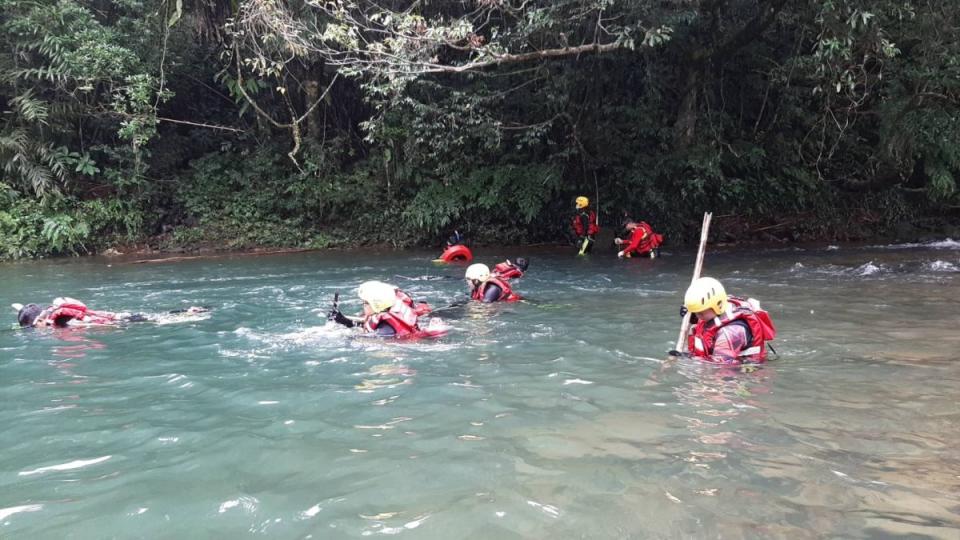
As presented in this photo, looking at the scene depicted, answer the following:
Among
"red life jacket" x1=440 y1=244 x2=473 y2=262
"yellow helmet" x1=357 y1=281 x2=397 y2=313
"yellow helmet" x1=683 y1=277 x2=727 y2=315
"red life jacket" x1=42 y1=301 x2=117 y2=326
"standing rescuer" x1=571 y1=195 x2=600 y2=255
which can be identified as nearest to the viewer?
"yellow helmet" x1=683 y1=277 x2=727 y2=315

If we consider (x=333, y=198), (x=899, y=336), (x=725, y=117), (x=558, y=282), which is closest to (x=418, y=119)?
(x=333, y=198)

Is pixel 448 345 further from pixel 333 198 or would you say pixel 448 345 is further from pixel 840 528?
pixel 333 198

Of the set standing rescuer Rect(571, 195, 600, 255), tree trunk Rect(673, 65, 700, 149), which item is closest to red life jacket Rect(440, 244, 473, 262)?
standing rescuer Rect(571, 195, 600, 255)

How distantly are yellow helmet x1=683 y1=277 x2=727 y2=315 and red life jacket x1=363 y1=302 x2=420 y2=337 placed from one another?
331cm

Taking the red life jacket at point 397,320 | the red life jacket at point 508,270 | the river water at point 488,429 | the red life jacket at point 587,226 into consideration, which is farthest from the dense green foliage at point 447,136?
the river water at point 488,429

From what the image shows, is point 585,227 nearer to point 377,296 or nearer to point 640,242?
point 640,242

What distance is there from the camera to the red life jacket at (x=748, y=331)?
6344 mm

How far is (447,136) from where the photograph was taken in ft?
58.6

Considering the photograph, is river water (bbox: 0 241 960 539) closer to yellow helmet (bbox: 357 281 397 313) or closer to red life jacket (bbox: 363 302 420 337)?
red life jacket (bbox: 363 302 420 337)

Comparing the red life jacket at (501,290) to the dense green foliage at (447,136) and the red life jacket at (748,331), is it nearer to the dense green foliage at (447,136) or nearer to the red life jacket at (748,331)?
the red life jacket at (748,331)

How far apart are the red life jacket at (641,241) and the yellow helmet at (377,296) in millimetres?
9185

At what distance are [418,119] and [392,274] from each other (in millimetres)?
5415

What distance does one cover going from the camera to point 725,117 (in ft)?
62.1

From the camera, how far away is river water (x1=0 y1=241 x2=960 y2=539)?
3.57m
